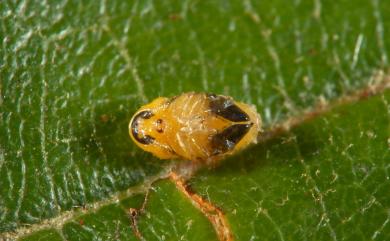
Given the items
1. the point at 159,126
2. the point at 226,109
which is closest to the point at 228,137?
the point at 226,109

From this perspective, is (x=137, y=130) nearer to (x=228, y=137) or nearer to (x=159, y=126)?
(x=159, y=126)

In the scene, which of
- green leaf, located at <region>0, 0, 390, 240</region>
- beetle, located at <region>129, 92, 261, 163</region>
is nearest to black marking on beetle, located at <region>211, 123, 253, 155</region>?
beetle, located at <region>129, 92, 261, 163</region>

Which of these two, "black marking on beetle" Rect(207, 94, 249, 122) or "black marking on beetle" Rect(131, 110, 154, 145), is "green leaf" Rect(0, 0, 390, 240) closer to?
"black marking on beetle" Rect(131, 110, 154, 145)

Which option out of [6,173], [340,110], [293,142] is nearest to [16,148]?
[6,173]

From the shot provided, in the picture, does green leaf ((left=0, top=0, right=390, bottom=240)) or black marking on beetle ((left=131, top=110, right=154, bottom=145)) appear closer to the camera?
green leaf ((left=0, top=0, right=390, bottom=240))

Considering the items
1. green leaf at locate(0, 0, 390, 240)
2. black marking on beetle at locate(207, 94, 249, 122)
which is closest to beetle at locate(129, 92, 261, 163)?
black marking on beetle at locate(207, 94, 249, 122)

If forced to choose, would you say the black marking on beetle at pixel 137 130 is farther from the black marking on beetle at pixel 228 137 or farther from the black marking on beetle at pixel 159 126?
the black marking on beetle at pixel 228 137

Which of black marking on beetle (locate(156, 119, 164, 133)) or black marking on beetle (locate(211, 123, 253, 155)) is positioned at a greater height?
black marking on beetle (locate(156, 119, 164, 133))

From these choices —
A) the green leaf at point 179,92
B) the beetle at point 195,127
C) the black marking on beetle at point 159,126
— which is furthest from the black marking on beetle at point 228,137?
the black marking on beetle at point 159,126
